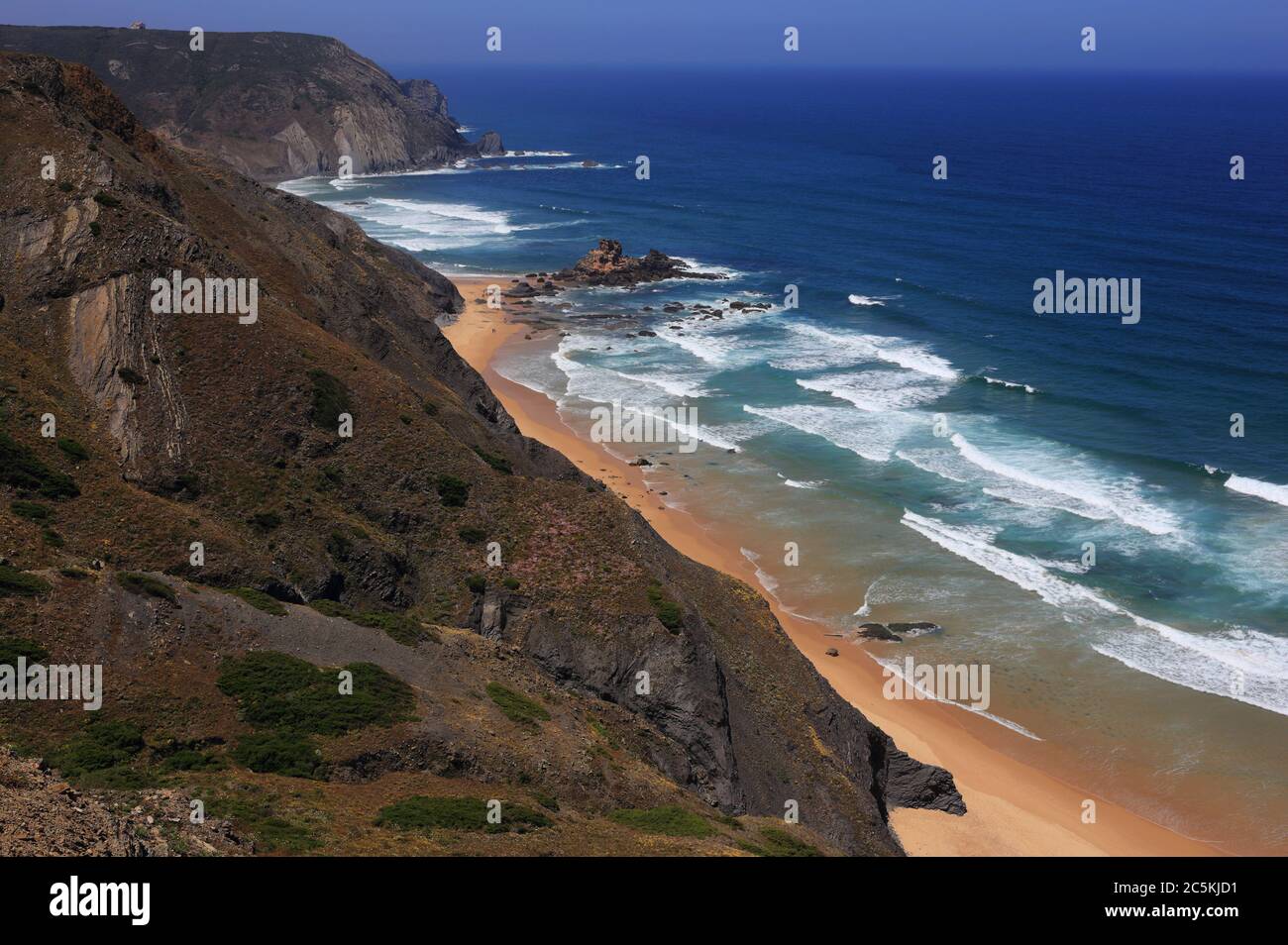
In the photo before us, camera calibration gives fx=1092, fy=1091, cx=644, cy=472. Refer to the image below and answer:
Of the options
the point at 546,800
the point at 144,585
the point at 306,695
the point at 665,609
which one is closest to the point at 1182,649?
the point at 665,609

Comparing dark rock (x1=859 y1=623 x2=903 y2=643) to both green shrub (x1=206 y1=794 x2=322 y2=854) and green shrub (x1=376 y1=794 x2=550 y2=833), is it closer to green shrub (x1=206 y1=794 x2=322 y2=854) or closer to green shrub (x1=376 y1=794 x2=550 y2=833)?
green shrub (x1=376 y1=794 x2=550 y2=833)

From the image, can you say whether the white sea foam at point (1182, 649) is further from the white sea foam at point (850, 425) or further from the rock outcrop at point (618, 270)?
the rock outcrop at point (618, 270)

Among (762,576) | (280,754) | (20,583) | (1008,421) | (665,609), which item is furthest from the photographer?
(1008,421)

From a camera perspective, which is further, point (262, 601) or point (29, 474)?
point (29, 474)

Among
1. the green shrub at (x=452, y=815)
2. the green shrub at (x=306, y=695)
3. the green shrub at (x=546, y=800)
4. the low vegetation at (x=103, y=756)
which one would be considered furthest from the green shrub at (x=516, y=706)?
the low vegetation at (x=103, y=756)

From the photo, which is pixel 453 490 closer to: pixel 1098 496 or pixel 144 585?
pixel 144 585
